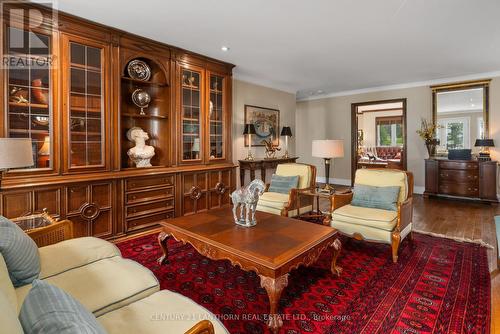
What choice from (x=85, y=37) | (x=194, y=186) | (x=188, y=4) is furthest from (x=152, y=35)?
(x=194, y=186)

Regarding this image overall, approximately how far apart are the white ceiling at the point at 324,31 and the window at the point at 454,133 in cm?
104

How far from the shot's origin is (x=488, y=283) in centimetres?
231

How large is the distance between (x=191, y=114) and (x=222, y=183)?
125 cm

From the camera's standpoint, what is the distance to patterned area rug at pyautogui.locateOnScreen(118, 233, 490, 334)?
5.97ft

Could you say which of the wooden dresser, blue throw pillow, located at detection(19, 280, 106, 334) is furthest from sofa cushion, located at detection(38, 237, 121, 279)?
the wooden dresser

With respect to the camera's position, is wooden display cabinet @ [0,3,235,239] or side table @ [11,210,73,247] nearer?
side table @ [11,210,73,247]

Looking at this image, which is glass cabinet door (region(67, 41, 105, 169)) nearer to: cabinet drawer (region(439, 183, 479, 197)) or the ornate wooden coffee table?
the ornate wooden coffee table

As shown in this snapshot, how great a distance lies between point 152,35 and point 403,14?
9.84ft

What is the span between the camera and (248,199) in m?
2.45

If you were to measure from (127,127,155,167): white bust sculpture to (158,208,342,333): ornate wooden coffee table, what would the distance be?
1.56m

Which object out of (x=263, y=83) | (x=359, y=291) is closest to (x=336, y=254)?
(x=359, y=291)

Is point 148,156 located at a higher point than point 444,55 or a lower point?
lower

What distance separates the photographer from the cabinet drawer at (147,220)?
3573mm

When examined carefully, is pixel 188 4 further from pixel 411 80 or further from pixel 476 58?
pixel 411 80
